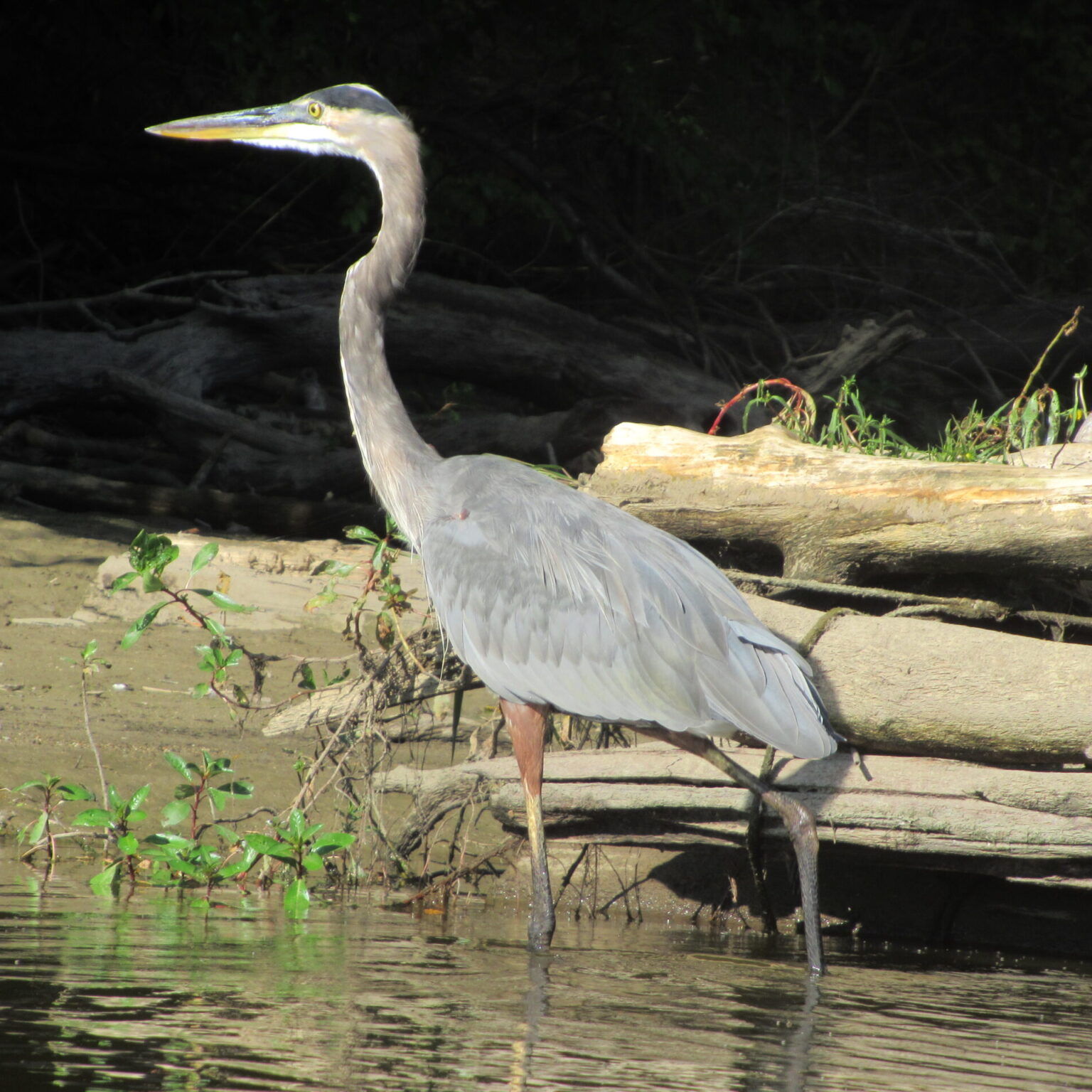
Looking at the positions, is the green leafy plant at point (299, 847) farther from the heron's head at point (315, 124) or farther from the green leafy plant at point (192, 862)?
the heron's head at point (315, 124)

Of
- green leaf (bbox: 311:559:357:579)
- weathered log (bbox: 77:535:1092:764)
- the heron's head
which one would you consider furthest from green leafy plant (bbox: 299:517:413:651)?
the heron's head

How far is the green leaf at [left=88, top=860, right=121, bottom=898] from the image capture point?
4.25 metres

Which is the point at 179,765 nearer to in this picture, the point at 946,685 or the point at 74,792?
the point at 74,792

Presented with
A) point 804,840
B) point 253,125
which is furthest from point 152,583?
point 804,840

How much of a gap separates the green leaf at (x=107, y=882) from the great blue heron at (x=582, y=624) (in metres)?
1.21

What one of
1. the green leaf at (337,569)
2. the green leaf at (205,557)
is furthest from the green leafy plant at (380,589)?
the green leaf at (205,557)

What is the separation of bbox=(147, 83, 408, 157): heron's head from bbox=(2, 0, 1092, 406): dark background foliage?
4.56 metres

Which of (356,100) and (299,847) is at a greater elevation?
(356,100)

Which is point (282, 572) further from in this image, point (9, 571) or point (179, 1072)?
point (179, 1072)

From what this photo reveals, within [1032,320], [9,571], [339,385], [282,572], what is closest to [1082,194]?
[1032,320]

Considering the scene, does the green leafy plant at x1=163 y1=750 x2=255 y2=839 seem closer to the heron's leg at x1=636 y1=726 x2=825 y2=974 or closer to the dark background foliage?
the heron's leg at x1=636 y1=726 x2=825 y2=974

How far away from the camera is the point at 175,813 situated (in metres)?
4.43

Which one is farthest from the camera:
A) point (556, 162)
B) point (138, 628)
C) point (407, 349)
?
point (556, 162)

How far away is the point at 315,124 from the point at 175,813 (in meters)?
2.40
